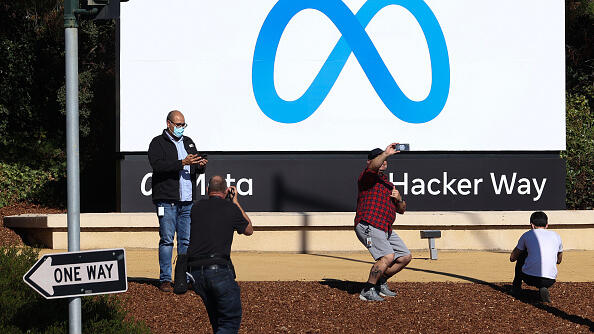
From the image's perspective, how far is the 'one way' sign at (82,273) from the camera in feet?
21.1

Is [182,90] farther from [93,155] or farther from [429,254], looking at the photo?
[93,155]

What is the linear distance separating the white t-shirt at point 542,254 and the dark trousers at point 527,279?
5cm

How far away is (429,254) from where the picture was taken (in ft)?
56.4

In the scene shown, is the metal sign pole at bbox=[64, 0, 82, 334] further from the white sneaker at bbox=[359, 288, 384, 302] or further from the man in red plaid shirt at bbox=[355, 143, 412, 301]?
the white sneaker at bbox=[359, 288, 384, 302]

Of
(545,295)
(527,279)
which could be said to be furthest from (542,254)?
(545,295)

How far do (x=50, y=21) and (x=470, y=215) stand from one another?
12.7 metres

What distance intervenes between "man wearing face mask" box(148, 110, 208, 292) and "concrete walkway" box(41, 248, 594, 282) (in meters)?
1.75

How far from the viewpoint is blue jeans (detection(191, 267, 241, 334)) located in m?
7.93

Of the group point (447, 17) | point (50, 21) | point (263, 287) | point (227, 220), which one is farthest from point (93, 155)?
point (227, 220)

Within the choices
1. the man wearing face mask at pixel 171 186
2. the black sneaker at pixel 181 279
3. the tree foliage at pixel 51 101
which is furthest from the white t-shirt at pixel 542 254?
the tree foliage at pixel 51 101

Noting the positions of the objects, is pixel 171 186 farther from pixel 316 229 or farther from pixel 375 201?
pixel 316 229

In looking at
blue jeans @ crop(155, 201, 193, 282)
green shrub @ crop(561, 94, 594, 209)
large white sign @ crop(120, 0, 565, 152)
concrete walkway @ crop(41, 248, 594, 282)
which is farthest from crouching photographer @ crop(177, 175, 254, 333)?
green shrub @ crop(561, 94, 594, 209)

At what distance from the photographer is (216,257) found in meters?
8.04

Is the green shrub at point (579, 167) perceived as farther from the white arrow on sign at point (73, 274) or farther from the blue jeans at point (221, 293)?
the white arrow on sign at point (73, 274)
